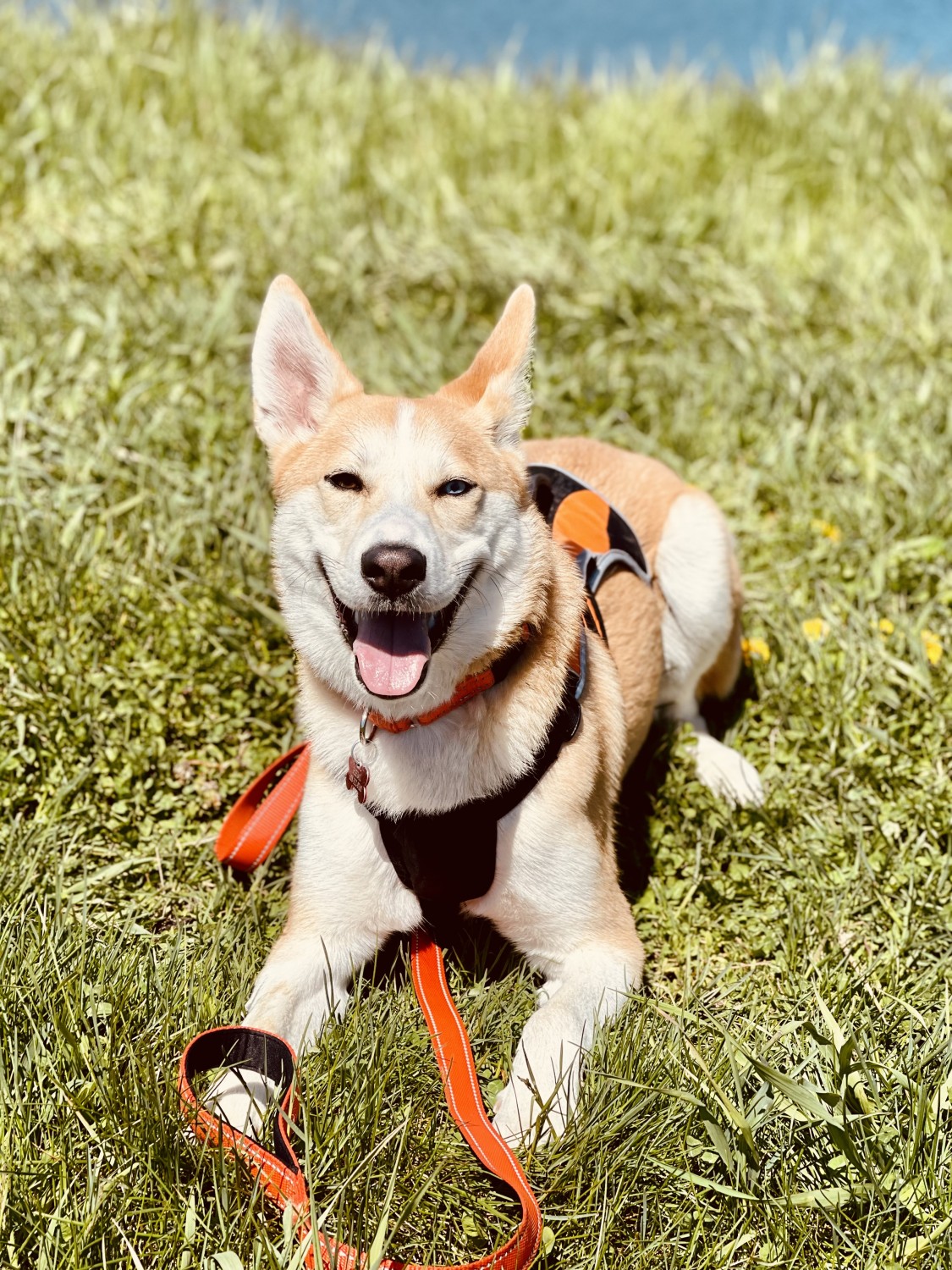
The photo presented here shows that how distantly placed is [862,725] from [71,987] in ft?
7.92

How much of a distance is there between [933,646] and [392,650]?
2.16 m

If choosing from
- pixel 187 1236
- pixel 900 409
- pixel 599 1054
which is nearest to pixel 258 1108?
pixel 187 1236

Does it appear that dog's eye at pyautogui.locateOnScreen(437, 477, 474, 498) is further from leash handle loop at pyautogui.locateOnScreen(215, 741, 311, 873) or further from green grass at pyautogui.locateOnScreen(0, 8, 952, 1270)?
green grass at pyautogui.locateOnScreen(0, 8, 952, 1270)

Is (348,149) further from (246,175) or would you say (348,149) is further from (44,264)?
(44,264)

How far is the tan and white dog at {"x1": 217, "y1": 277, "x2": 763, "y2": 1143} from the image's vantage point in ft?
8.11

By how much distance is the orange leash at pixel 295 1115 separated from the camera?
208cm

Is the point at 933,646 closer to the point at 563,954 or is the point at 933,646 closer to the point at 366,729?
the point at 563,954

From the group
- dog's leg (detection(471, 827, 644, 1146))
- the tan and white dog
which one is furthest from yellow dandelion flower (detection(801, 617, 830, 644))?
dog's leg (detection(471, 827, 644, 1146))

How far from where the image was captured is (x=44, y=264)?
17.6 ft

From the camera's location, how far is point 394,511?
98.1 inches

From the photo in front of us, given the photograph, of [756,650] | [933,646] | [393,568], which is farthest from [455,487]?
[933,646]

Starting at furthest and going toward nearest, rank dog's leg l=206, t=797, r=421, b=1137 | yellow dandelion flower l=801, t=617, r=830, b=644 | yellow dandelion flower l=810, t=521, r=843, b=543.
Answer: yellow dandelion flower l=810, t=521, r=843, b=543
yellow dandelion flower l=801, t=617, r=830, b=644
dog's leg l=206, t=797, r=421, b=1137

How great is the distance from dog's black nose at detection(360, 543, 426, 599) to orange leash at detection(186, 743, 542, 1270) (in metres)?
0.88

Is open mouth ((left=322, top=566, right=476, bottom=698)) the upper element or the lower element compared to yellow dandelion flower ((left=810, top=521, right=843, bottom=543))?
upper
